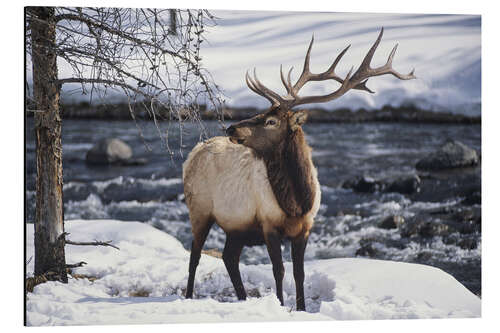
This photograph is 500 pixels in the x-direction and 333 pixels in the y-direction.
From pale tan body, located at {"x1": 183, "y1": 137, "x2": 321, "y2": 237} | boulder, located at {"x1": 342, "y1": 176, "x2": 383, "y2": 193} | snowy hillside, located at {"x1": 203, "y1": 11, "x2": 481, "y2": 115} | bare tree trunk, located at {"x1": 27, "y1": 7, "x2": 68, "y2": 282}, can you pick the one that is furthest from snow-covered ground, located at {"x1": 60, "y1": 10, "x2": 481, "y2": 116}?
boulder, located at {"x1": 342, "y1": 176, "x2": 383, "y2": 193}

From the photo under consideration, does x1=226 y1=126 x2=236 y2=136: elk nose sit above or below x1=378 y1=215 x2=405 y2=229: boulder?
above

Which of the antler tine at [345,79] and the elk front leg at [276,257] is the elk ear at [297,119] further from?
the elk front leg at [276,257]

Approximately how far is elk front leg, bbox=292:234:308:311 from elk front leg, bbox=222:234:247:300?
0.34 metres

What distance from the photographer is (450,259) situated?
471cm

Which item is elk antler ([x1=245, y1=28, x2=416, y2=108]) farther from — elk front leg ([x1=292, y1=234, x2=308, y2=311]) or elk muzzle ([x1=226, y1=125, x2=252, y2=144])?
elk front leg ([x1=292, y1=234, x2=308, y2=311])

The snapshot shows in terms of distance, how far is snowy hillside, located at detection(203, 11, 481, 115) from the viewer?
4.48m

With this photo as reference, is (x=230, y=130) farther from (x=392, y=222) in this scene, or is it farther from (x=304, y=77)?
(x=392, y=222)

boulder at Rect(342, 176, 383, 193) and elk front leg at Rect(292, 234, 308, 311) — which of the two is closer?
elk front leg at Rect(292, 234, 308, 311)

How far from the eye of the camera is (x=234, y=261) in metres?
4.34

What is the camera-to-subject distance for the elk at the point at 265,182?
4.14m

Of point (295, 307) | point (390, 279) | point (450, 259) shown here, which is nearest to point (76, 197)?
point (295, 307)

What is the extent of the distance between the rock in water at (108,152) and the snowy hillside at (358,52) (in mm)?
819

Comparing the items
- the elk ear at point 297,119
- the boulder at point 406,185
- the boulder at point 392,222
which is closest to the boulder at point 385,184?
the boulder at point 406,185

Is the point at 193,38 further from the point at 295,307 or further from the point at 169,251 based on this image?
the point at 295,307
